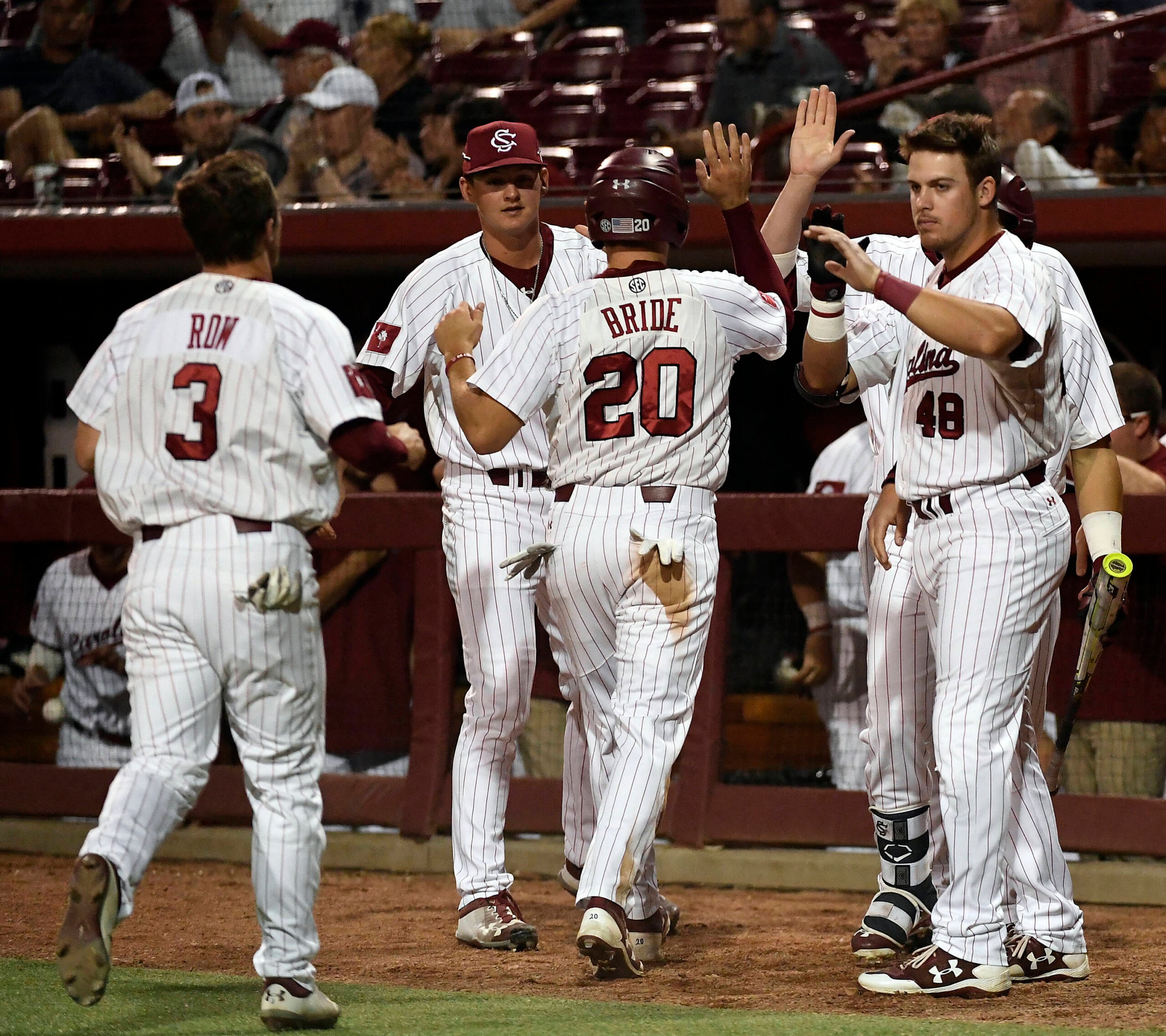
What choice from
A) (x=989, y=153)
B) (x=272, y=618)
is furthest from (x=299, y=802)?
(x=989, y=153)

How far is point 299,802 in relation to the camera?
3248 mm

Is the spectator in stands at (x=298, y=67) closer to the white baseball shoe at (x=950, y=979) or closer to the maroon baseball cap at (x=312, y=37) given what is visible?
the maroon baseball cap at (x=312, y=37)

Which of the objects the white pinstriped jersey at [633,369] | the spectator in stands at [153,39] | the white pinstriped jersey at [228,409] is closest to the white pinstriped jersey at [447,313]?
the white pinstriped jersey at [633,369]

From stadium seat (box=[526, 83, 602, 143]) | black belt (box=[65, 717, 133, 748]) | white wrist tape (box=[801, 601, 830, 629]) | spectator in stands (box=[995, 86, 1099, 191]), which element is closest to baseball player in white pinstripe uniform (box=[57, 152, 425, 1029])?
white wrist tape (box=[801, 601, 830, 629])

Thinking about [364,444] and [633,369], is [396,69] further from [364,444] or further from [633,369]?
[364,444]

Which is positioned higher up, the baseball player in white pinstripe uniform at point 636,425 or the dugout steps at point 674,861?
the baseball player in white pinstripe uniform at point 636,425

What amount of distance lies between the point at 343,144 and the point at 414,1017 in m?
5.82

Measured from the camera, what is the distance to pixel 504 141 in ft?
14.7

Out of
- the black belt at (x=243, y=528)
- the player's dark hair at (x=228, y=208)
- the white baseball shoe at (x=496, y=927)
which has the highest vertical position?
the player's dark hair at (x=228, y=208)

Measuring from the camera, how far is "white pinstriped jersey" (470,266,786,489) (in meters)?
3.81

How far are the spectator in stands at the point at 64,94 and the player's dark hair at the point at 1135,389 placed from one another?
18.8 feet

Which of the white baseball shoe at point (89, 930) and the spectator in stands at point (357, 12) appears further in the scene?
the spectator in stands at point (357, 12)

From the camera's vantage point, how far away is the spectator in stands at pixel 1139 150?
23.1 feet

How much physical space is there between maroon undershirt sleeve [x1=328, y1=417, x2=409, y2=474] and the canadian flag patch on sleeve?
1.30 metres
